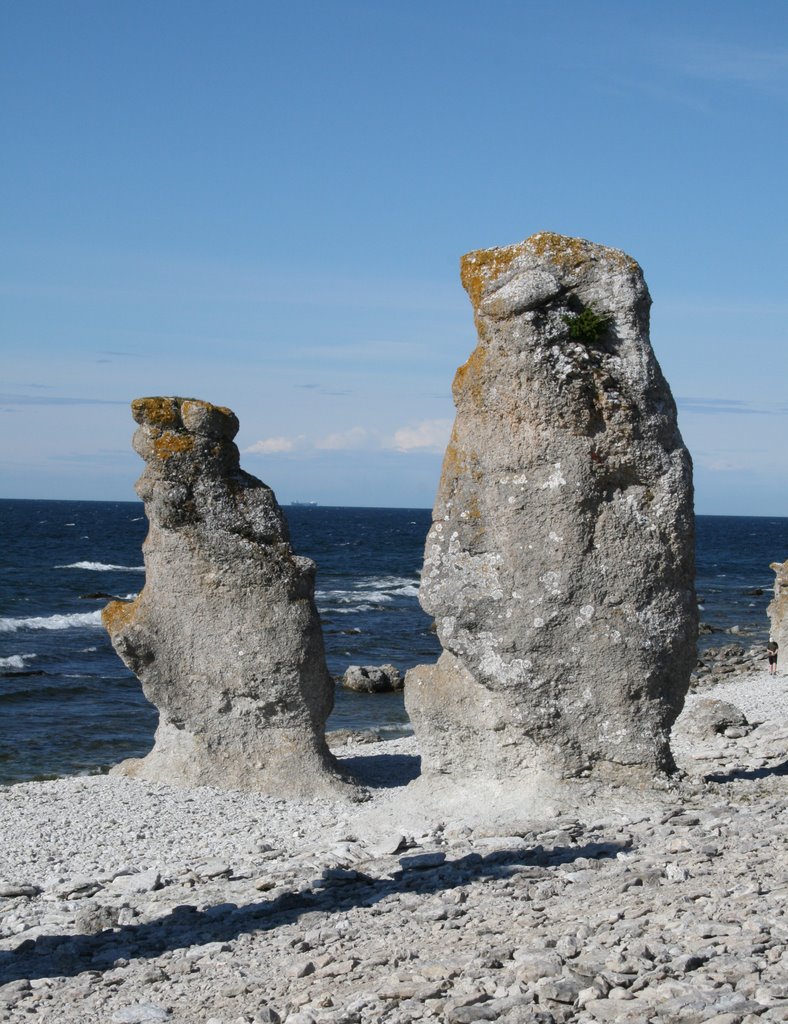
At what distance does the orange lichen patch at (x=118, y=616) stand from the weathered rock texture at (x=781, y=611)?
Answer: 18971 mm

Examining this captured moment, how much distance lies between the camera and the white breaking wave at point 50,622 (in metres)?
44.2

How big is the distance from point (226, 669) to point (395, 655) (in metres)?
23.6

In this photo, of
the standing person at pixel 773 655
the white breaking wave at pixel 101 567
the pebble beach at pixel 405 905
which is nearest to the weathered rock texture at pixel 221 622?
the pebble beach at pixel 405 905

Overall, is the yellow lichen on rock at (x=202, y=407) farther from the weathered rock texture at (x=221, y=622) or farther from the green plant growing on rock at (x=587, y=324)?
the green plant growing on rock at (x=587, y=324)

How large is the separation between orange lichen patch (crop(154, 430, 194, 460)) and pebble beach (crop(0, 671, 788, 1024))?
440cm

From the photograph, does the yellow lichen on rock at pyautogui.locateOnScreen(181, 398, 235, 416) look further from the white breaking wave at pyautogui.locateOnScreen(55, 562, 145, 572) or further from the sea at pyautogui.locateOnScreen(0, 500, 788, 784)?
the white breaking wave at pyautogui.locateOnScreen(55, 562, 145, 572)

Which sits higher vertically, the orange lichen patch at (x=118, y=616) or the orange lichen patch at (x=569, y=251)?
the orange lichen patch at (x=569, y=251)

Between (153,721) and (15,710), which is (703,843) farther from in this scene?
(15,710)

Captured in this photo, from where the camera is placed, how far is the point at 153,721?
26.8 metres

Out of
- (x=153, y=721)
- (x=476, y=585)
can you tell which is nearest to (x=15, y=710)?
(x=153, y=721)

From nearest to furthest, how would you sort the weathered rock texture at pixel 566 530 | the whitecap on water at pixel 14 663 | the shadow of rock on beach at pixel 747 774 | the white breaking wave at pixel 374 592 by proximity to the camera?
1. the weathered rock texture at pixel 566 530
2. the shadow of rock on beach at pixel 747 774
3. the whitecap on water at pixel 14 663
4. the white breaking wave at pixel 374 592

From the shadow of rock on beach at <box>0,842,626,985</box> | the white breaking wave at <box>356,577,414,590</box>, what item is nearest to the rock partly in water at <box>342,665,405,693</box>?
the shadow of rock on beach at <box>0,842,626,985</box>

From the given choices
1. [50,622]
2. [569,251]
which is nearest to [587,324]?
[569,251]

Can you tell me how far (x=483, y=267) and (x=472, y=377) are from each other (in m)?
1.16
